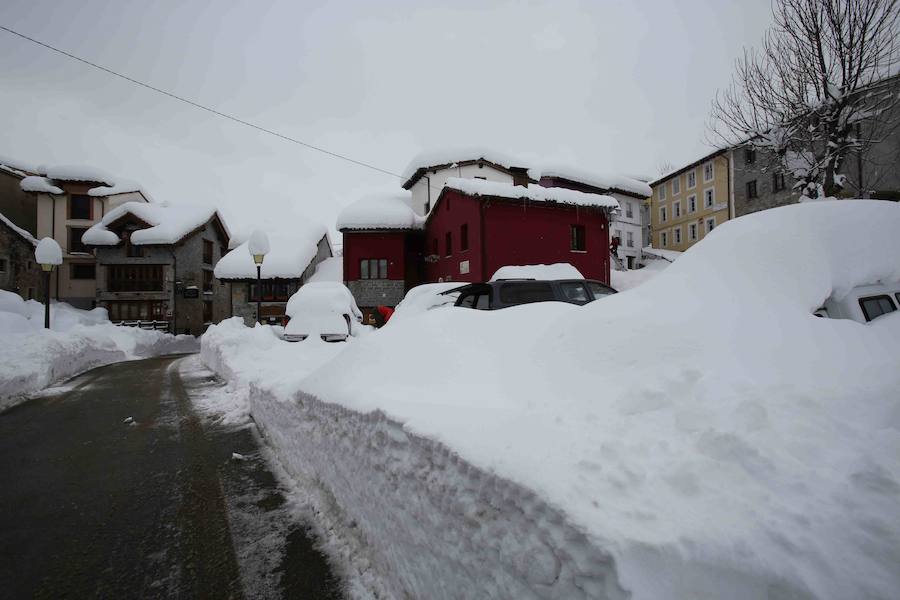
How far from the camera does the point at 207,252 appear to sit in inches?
1268

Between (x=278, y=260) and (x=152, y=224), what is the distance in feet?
39.8

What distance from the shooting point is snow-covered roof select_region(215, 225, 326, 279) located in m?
24.5

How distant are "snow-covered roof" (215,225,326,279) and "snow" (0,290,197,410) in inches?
205

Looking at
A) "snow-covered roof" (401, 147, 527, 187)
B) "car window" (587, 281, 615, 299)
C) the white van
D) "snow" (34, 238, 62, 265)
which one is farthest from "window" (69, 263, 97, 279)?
the white van

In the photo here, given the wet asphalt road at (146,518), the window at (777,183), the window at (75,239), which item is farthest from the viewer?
the window at (75,239)

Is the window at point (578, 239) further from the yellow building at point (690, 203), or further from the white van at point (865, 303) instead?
the yellow building at point (690, 203)

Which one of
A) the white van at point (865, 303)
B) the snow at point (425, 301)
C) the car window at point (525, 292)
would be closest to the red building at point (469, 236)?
the snow at point (425, 301)

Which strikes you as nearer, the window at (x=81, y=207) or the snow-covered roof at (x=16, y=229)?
the snow-covered roof at (x=16, y=229)

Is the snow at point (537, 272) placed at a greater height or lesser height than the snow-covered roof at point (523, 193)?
lesser

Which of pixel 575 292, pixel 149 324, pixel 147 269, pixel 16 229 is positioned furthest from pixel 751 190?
pixel 16 229

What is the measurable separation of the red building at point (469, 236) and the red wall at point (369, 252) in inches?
2.3

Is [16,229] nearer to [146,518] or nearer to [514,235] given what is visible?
[514,235]

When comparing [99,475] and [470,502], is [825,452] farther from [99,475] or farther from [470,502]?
[99,475]

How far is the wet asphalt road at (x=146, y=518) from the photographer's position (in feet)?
8.13
